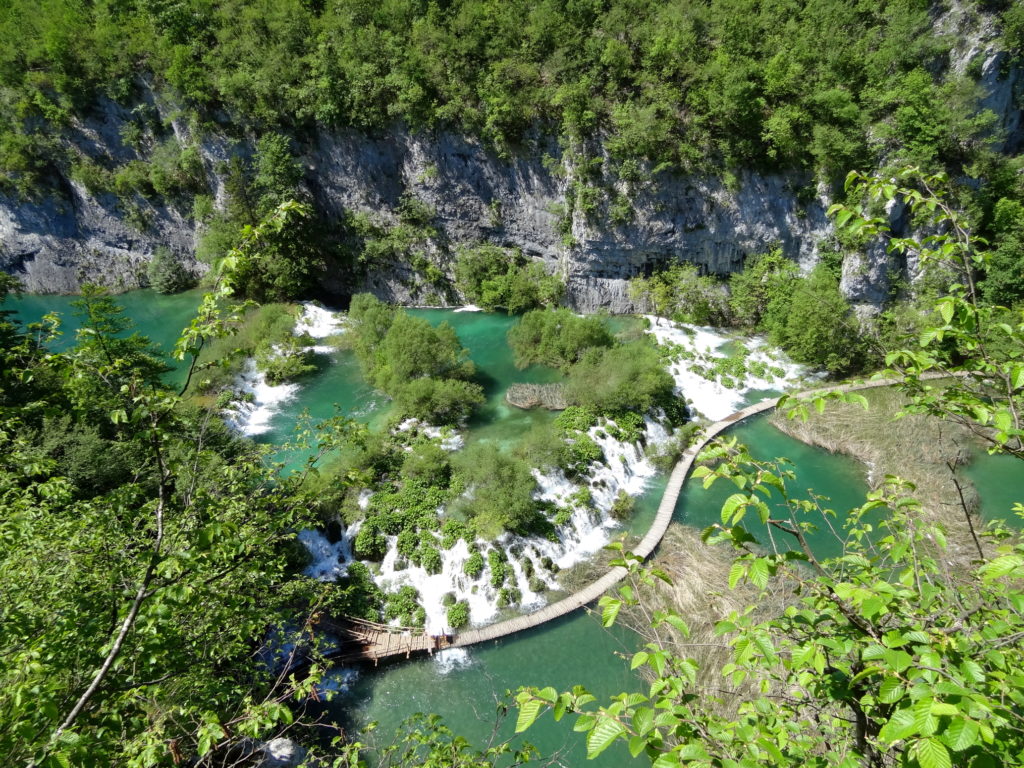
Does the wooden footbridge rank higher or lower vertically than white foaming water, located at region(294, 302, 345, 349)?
lower

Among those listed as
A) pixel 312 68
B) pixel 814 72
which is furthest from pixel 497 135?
pixel 814 72

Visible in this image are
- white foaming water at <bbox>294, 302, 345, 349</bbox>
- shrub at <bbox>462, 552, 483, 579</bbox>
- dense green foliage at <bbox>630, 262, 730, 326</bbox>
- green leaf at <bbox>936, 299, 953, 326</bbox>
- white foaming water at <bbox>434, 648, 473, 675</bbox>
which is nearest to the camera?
green leaf at <bbox>936, 299, 953, 326</bbox>

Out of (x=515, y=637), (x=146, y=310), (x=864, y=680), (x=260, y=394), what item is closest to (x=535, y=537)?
(x=515, y=637)

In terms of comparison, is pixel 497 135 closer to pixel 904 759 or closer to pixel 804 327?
pixel 804 327

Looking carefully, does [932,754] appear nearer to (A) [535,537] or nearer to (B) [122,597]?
(B) [122,597]

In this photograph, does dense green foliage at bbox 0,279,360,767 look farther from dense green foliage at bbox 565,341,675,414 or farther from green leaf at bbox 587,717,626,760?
dense green foliage at bbox 565,341,675,414

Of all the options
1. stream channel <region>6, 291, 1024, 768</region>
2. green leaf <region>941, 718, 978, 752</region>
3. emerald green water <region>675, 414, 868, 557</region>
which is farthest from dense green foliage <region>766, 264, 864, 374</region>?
green leaf <region>941, 718, 978, 752</region>
